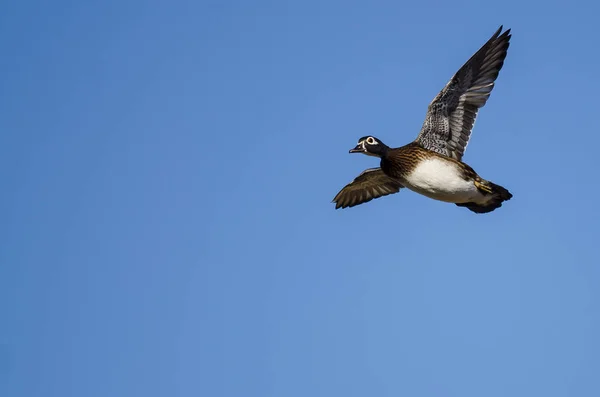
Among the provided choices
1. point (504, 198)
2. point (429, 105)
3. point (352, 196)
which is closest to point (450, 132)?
point (429, 105)

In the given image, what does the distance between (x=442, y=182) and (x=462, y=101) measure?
2142mm

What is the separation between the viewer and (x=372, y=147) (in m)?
19.8

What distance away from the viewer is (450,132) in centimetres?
1998

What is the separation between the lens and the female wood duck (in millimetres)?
19031

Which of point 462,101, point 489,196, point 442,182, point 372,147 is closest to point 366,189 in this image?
point 372,147

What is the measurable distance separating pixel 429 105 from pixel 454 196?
7.30 ft

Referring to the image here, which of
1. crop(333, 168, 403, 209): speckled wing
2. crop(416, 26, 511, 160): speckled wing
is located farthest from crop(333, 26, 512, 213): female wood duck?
crop(333, 168, 403, 209): speckled wing

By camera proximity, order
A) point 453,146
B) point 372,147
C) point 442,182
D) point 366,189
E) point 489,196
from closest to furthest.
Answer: point 442,182
point 489,196
point 372,147
point 453,146
point 366,189

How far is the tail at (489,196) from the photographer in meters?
19.0

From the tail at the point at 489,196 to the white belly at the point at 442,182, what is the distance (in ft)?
0.48

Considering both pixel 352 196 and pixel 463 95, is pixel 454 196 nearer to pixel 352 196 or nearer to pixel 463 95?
pixel 463 95

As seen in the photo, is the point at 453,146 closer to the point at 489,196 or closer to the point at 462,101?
the point at 462,101

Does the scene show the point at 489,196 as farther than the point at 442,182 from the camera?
Yes

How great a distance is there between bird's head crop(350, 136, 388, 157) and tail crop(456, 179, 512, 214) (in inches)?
85.5
